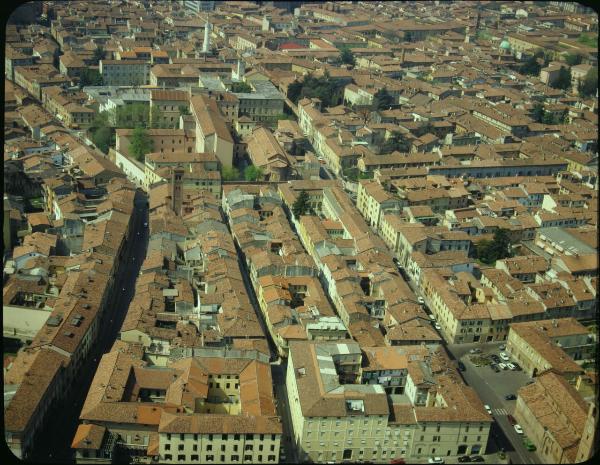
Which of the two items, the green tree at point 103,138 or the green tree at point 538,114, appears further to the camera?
the green tree at point 538,114

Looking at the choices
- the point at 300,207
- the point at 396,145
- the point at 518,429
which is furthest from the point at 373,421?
the point at 396,145

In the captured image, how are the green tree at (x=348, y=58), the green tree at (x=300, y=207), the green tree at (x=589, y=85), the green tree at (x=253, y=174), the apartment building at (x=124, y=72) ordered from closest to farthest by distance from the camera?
the green tree at (x=300, y=207) → the green tree at (x=253, y=174) → the apartment building at (x=124, y=72) → the green tree at (x=589, y=85) → the green tree at (x=348, y=58)

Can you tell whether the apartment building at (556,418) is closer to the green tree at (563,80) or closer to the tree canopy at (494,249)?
the tree canopy at (494,249)

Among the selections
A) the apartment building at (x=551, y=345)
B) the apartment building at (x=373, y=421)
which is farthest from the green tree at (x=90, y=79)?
the apartment building at (x=373, y=421)

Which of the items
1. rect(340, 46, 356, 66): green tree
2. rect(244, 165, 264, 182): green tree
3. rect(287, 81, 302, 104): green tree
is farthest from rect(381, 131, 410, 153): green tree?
rect(340, 46, 356, 66): green tree

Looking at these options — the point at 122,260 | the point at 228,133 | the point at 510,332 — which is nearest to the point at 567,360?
the point at 510,332

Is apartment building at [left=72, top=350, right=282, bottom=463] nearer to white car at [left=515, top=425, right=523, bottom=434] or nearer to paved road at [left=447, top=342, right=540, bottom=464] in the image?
paved road at [left=447, top=342, right=540, bottom=464]

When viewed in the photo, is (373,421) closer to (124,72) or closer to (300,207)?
(300,207)
